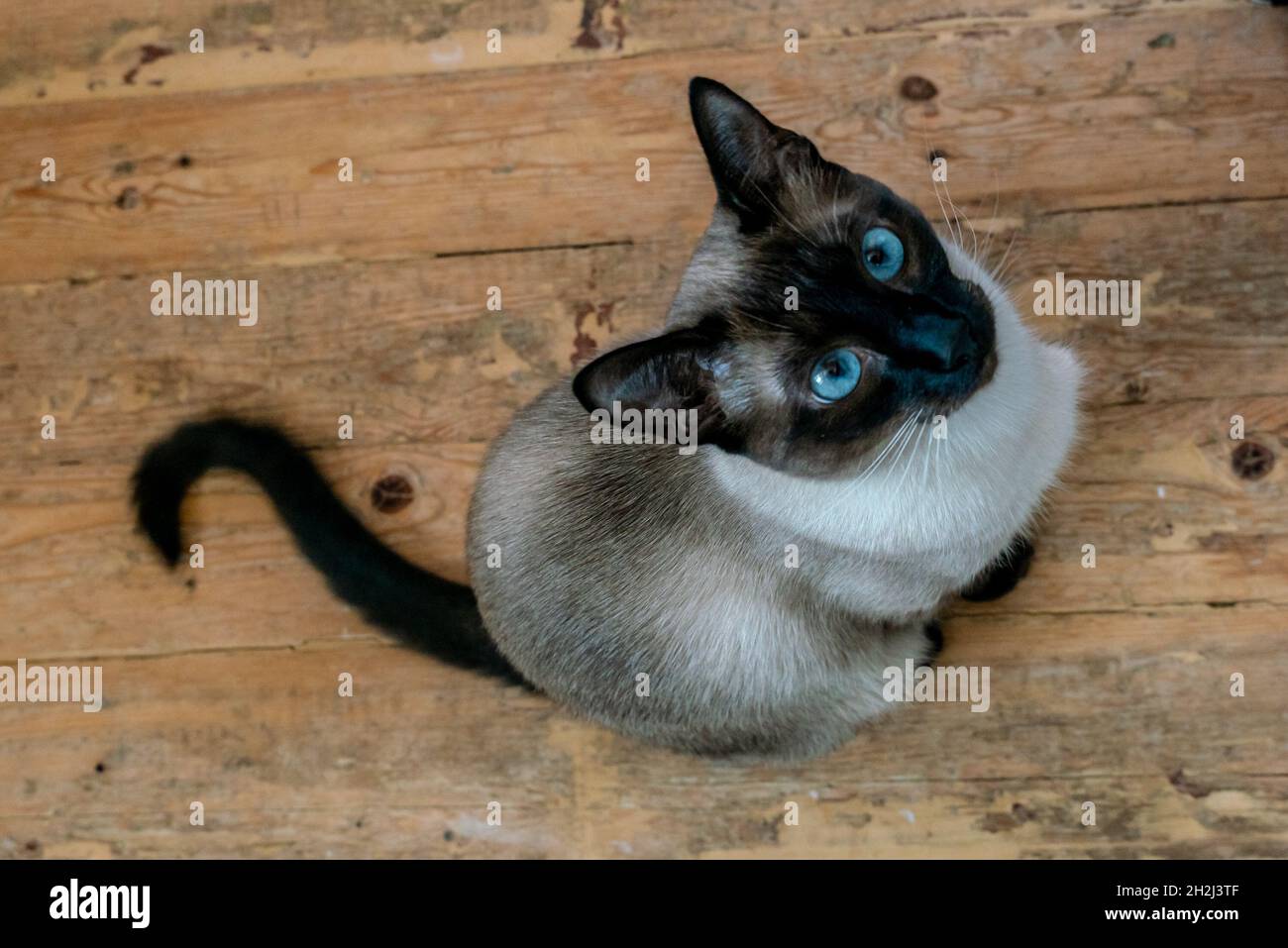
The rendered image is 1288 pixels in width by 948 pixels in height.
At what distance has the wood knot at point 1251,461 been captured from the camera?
81.7 inches

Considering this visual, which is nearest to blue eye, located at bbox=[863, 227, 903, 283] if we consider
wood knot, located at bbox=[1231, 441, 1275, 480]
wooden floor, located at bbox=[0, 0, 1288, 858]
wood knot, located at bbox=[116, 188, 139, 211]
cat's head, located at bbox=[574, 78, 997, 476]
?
cat's head, located at bbox=[574, 78, 997, 476]

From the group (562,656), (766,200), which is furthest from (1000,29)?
(562,656)

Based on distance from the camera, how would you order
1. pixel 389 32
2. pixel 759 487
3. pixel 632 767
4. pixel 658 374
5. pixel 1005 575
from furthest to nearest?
pixel 389 32
pixel 632 767
pixel 1005 575
pixel 759 487
pixel 658 374

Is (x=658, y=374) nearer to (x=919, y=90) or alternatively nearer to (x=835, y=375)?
(x=835, y=375)

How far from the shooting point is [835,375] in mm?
1432

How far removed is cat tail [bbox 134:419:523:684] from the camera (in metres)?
2.06

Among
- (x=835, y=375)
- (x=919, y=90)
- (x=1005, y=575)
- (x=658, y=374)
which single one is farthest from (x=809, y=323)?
(x=919, y=90)

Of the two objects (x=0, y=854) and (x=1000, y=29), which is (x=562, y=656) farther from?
(x=1000, y=29)

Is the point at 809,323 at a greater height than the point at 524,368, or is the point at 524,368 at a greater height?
the point at 524,368

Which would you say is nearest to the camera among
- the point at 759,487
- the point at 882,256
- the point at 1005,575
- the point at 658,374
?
the point at 658,374

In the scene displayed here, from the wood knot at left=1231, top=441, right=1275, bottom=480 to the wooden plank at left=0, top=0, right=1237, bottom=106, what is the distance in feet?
3.09

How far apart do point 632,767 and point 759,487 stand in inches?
34.9

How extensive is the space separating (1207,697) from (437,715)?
163 centimetres

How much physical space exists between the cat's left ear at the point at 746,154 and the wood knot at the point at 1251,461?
1205 mm
